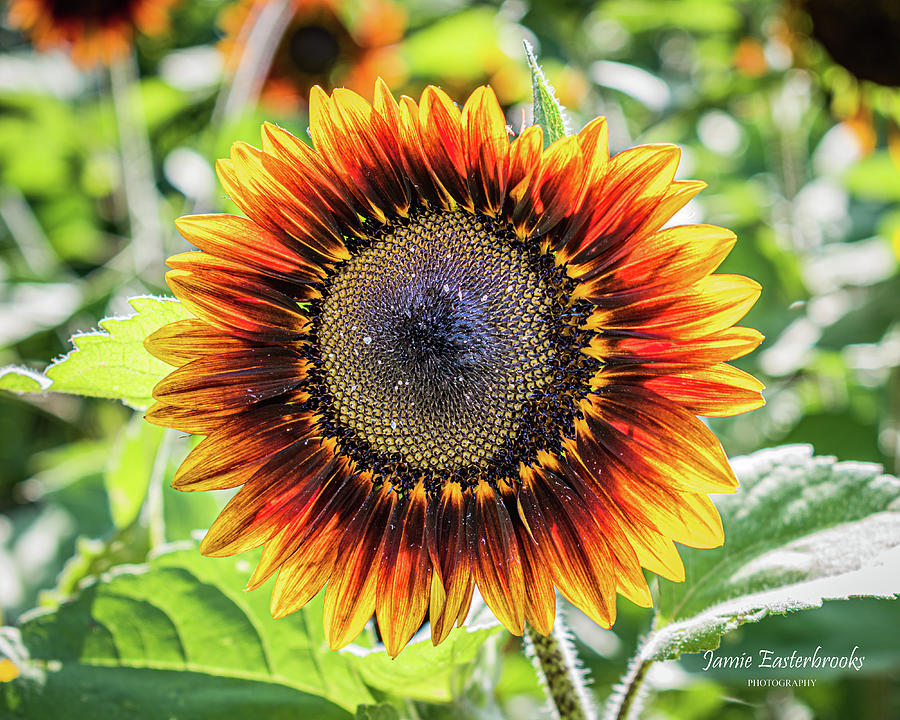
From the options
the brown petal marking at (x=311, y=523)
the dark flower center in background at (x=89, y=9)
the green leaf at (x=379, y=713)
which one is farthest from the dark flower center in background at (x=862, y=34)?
the dark flower center in background at (x=89, y=9)

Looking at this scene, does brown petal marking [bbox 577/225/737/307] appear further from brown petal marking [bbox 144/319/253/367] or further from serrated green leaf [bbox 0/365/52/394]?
serrated green leaf [bbox 0/365/52/394]

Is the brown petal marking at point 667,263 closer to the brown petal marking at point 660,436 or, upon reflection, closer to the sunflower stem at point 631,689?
the brown petal marking at point 660,436

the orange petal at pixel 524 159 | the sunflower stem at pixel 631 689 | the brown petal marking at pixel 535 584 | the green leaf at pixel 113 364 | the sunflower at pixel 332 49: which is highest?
the sunflower at pixel 332 49

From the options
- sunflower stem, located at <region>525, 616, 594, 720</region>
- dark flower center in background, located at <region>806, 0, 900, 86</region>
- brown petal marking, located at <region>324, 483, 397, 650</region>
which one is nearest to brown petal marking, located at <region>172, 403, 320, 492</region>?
brown petal marking, located at <region>324, 483, 397, 650</region>

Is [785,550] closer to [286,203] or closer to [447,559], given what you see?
[447,559]

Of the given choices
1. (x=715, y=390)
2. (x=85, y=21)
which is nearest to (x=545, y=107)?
(x=715, y=390)

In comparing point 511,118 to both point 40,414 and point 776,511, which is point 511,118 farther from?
point 776,511

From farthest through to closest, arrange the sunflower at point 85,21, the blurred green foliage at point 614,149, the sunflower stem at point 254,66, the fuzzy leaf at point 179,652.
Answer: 1. the sunflower at point 85,21
2. the sunflower stem at point 254,66
3. the blurred green foliage at point 614,149
4. the fuzzy leaf at point 179,652

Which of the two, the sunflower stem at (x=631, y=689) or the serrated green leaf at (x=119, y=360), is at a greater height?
the serrated green leaf at (x=119, y=360)
